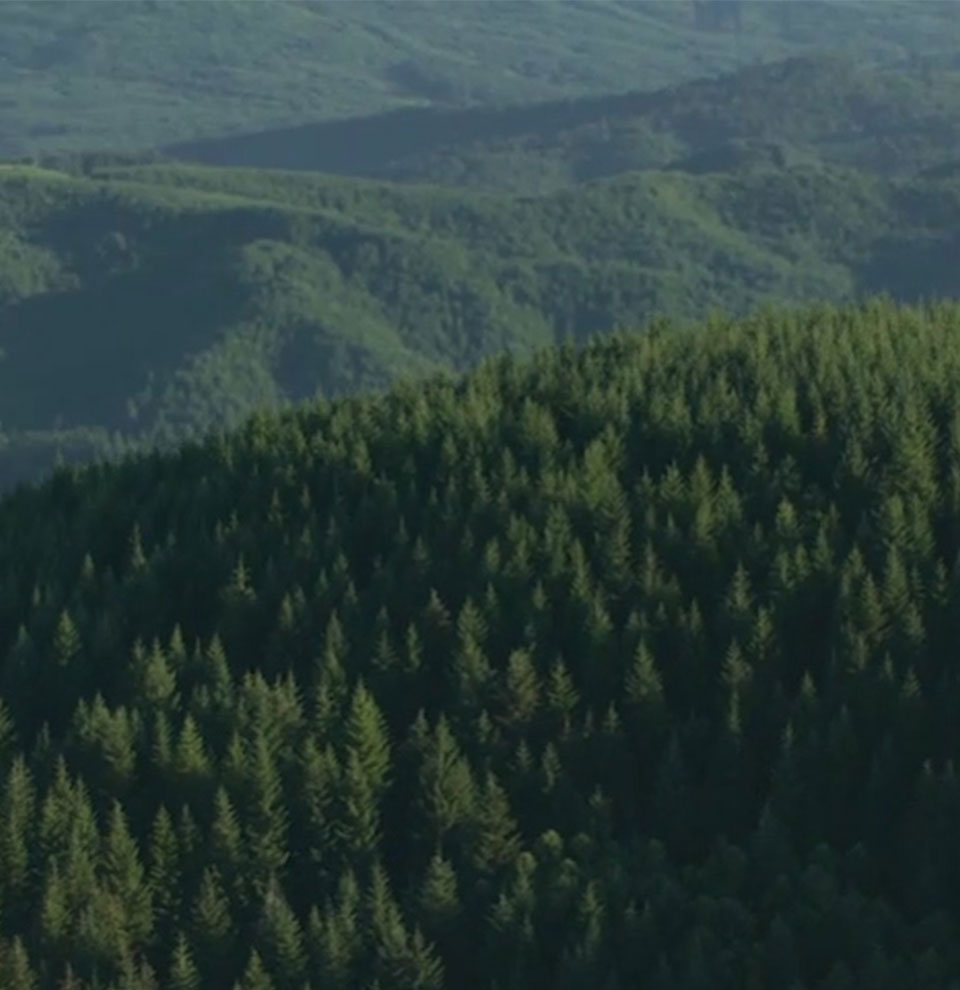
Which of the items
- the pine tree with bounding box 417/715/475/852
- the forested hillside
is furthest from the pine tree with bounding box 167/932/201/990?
the pine tree with bounding box 417/715/475/852

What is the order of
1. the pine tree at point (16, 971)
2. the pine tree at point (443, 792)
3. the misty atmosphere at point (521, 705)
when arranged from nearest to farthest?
the pine tree at point (16, 971) < the misty atmosphere at point (521, 705) < the pine tree at point (443, 792)

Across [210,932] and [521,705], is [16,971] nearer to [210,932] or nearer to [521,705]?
[210,932]

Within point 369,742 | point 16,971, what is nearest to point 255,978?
point 16,971

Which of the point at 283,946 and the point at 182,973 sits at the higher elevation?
the point at 283,946

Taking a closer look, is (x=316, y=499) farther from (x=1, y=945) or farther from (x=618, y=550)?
(x=1, y=945)

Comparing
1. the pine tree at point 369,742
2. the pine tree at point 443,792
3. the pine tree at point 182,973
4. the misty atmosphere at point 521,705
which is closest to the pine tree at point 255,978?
the misty atmosphere at point 521,705

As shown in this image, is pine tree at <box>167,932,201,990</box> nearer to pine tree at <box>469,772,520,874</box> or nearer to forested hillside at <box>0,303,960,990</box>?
forested hillside at <box>0,303,960,990</box>

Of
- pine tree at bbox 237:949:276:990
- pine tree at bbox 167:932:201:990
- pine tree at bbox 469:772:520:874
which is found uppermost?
pine tree at bbox 469:772:520:874

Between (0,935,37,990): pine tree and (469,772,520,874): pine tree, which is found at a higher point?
(469,772,520,874): pine tree

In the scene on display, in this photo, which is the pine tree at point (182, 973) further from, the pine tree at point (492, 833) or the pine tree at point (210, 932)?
the pine tree at point (492, 833)
